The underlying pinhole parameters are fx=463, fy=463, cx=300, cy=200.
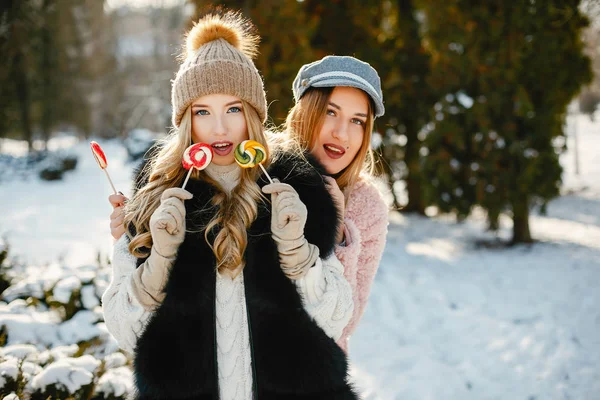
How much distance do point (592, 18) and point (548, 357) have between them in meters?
5.94

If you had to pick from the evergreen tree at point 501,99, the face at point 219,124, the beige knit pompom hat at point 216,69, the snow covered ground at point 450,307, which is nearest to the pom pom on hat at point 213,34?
the beige knit pompom hat at point 216,69

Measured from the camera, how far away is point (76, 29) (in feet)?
78.6

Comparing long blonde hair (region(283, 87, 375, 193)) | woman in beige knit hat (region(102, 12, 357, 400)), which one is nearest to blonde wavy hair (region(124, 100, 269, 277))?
woman in beige knit hat (region(102, 12, 357, 400))

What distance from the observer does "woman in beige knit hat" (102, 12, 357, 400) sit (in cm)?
169

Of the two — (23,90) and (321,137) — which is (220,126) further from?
(23,90)

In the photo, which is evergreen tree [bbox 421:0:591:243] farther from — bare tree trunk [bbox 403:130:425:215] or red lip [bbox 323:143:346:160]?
red lip [bbox 323:143:346:160]

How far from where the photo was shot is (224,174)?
1974mm

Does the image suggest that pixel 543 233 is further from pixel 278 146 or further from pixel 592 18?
pixel 278 146

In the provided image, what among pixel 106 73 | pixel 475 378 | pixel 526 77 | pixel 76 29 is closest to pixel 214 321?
pixel 475 378

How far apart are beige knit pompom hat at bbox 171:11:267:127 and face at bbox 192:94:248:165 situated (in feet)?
0.11

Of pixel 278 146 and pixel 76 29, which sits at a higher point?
pixel 76 29

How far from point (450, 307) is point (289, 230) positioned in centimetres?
450

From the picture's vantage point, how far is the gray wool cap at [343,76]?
227cm

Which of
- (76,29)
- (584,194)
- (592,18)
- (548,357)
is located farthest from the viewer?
(76,29)
